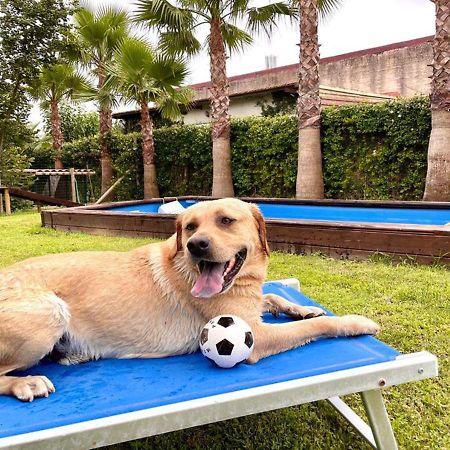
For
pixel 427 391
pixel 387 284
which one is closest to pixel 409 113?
pixel 387 284

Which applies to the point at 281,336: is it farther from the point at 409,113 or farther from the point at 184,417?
the point at 409,113

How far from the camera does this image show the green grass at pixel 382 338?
2.62 m

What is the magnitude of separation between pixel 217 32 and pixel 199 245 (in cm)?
1286

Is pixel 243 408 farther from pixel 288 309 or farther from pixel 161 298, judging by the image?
pixel 288 309

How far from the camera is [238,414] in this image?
6.63 ft

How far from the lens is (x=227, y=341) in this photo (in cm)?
229

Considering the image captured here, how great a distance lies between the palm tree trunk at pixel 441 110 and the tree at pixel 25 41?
45.5ft

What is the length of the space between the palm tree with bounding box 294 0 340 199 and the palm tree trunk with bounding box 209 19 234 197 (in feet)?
9.44

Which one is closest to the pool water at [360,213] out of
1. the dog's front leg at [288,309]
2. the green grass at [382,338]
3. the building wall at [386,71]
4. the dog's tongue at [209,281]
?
the green grass at [382,338]

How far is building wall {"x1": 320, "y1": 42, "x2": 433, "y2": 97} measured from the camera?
20312 mm

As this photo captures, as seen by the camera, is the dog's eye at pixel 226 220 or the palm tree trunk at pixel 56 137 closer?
the dog's eye at pixel 226 220

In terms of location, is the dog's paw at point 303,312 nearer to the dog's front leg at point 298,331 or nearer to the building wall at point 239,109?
the dog's front leg at point 298,331

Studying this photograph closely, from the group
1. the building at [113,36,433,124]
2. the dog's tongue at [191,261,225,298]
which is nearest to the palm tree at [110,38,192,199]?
the building at [113,36,433,124]

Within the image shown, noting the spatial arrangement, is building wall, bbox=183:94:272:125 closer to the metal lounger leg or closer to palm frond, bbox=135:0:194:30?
palm frond, bbox=135:0:194:30
